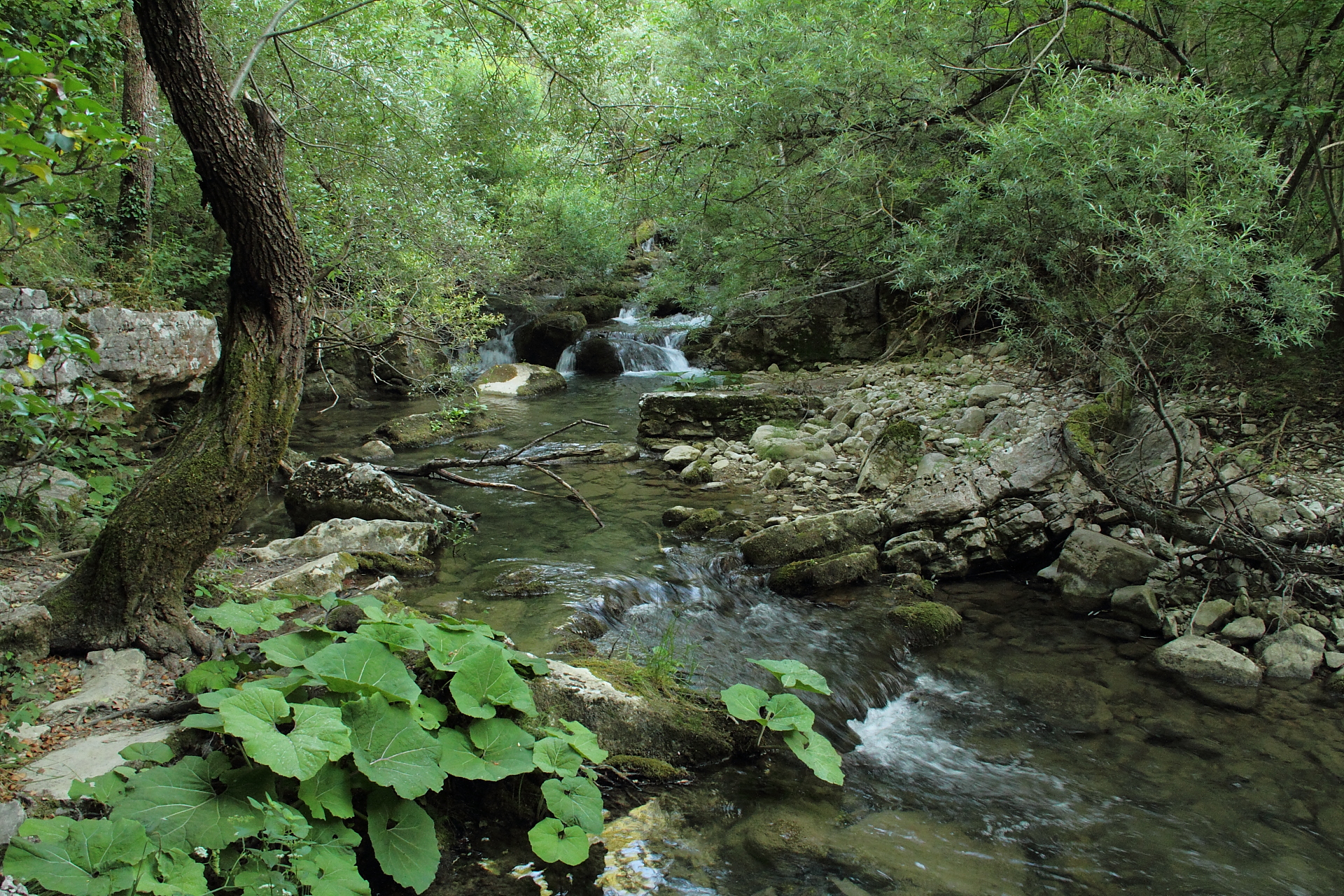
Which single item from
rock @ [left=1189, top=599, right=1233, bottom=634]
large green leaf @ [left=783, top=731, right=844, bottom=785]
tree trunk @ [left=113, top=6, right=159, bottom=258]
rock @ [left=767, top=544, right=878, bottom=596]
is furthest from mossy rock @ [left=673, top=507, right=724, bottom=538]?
tree trunk @ [left=113, top=6, right=159, bottom=258]

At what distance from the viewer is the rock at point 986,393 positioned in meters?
8.02

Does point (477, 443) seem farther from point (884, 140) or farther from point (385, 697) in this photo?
point (385, 697)

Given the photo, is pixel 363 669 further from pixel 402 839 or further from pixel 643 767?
pixel 643 767

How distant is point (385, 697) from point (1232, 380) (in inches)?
302

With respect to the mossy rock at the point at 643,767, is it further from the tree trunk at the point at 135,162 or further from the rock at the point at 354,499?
the tree trunk at the point at 135,162

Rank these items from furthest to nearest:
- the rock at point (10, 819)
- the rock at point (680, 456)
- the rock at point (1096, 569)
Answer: the rock at point (680, 456)
the rock at point (1096, 569)
the rock at point (10, 819)

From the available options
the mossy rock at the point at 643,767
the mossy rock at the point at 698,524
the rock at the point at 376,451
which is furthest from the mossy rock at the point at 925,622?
the rock at the point at 376,451

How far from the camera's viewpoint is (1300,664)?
4.54 metres

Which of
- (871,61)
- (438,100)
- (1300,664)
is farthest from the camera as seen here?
(438,100)

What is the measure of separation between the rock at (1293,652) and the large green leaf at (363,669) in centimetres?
535

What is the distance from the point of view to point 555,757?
2.66m

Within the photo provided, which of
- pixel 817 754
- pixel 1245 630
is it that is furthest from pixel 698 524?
pixel 1245 630

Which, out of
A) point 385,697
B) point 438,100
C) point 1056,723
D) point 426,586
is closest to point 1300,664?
point 1056,723

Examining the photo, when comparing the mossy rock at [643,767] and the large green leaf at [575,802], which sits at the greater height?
→ the large green leaf at [575,802]
